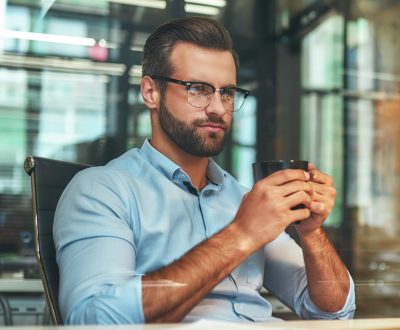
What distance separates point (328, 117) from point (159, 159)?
3.79 m

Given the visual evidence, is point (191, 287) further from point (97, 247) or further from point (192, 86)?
point (192, 86)

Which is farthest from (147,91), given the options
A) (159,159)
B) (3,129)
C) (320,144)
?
A: (320,144)

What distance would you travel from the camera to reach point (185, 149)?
42.5 inches

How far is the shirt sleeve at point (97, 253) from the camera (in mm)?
828

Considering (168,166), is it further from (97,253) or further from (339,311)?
(339,311)

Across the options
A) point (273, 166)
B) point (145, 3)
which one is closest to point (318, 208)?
point (273, 166)

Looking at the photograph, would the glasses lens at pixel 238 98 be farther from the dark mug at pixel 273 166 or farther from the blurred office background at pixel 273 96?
the blurred office background at pixel 273 96

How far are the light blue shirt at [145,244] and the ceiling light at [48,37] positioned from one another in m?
2.30

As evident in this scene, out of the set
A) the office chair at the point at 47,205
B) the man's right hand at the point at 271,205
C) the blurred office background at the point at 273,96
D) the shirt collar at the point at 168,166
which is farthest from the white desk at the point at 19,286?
the man's right hand at the point at 271,205

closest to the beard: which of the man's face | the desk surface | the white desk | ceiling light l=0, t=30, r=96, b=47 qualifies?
the man's face

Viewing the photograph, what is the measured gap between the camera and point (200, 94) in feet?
3.34

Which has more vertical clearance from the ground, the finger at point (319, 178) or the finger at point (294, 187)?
the finger at point (319, 178)

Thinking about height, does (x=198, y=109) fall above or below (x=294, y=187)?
above

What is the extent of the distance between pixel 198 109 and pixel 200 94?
3cm
